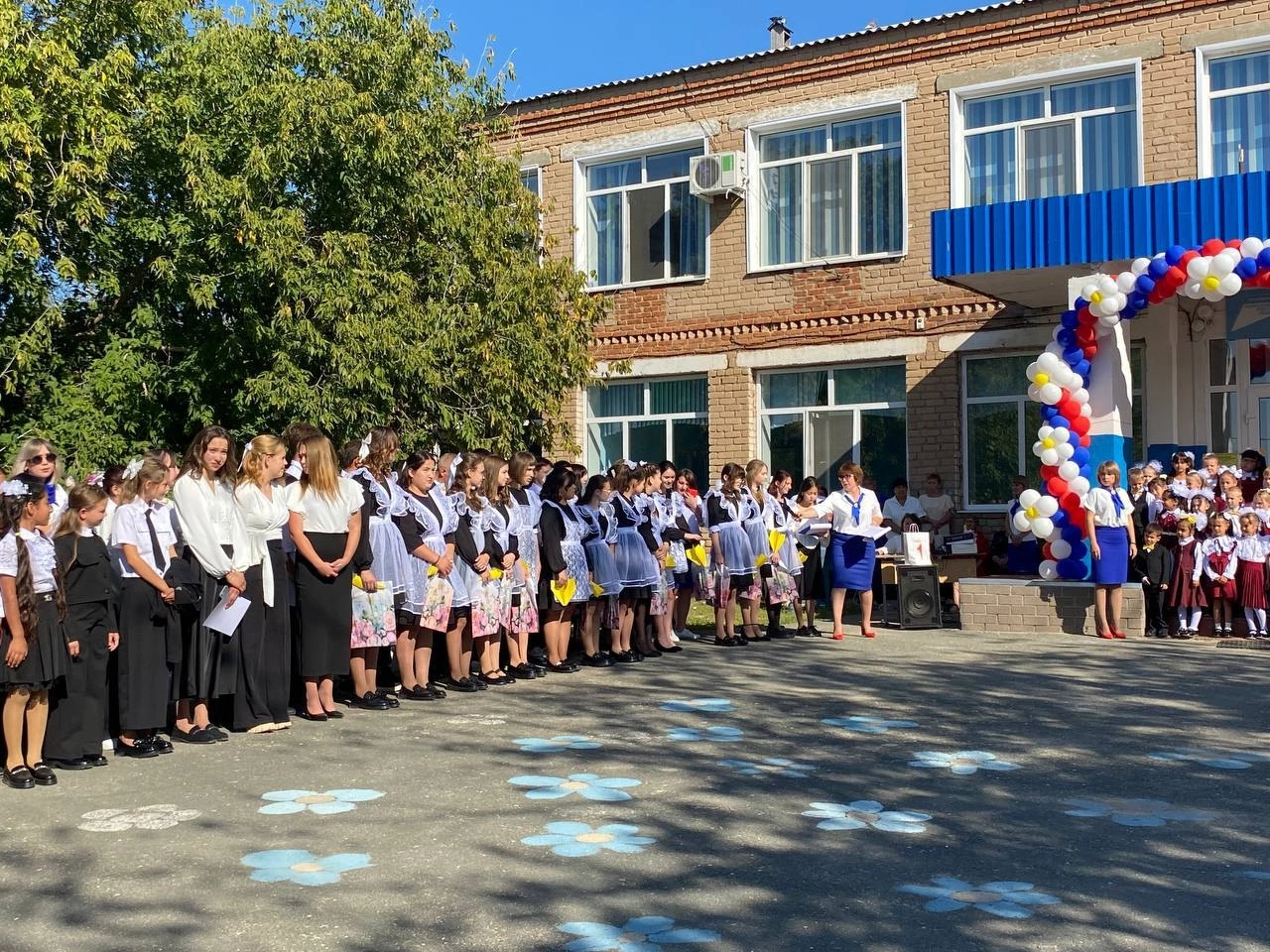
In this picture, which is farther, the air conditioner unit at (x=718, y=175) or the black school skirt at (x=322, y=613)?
the air conditioner unit at (x=718, y=175)

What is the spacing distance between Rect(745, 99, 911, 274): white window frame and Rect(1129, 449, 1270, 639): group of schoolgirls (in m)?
6.43

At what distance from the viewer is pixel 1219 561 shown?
13781mm

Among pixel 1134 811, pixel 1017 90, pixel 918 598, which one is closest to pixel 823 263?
pixel 1017 90

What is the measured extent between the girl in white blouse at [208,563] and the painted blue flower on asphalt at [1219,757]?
549 centimetres

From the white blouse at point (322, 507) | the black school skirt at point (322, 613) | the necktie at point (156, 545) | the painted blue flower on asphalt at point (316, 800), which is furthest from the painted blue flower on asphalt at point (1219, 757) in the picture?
the necktie at point (156, 545)

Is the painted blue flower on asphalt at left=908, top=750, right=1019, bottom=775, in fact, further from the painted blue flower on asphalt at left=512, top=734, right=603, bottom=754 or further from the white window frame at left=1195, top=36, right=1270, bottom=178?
the white window frame at left=1195, top=36, right=1270, bottom=178

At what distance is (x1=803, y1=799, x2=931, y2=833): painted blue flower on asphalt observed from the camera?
6102 millimetres

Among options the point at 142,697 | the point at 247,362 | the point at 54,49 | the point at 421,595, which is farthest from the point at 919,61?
the point at 142,697

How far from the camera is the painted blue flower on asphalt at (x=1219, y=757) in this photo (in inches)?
293

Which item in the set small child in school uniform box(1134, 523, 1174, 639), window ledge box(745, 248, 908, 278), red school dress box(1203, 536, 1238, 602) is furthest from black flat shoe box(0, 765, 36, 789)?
window ledge box(745, 248, 908, 278)

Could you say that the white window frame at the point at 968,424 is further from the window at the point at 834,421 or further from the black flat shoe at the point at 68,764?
the black flat shoe at the point at 68,764

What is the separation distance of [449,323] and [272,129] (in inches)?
117

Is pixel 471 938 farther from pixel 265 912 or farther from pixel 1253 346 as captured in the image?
pixel 1253 346

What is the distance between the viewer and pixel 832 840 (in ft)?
19.2
